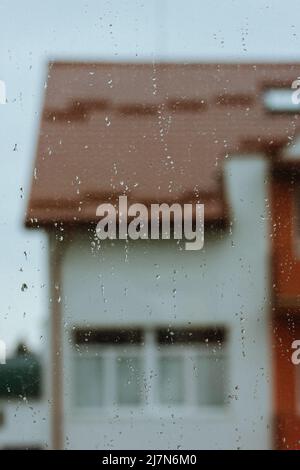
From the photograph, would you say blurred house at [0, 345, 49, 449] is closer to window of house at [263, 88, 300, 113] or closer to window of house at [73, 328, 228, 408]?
window of house at [73, 328, 228, 408]

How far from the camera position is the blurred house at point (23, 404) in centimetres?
113

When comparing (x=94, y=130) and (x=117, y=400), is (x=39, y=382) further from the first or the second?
(x=94, y=130)

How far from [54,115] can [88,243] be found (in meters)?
0.26

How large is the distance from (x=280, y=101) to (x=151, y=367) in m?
0.56

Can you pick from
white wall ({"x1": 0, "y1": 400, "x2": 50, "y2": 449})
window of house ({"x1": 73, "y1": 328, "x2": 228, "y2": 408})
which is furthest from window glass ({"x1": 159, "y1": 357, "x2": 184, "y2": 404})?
white wall ({"x1": 0, "y1": 400, "x2": 50, "y2": 449})

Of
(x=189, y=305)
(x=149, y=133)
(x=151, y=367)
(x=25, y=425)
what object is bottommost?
(x=25, y=425)

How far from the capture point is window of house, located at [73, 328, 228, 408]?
1.11 metres

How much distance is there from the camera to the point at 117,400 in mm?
1117

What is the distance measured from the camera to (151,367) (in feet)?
3.71

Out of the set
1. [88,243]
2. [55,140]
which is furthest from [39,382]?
[55,140]

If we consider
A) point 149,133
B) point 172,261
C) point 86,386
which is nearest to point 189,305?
point 172,261

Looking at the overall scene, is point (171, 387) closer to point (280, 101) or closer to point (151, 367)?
point (151, 367)

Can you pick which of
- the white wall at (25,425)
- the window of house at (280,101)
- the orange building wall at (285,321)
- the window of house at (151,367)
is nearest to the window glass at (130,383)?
the window of house at (151,367)

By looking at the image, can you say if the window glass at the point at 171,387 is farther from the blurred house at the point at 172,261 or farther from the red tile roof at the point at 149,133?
the red tile roof at the point at 149,133
